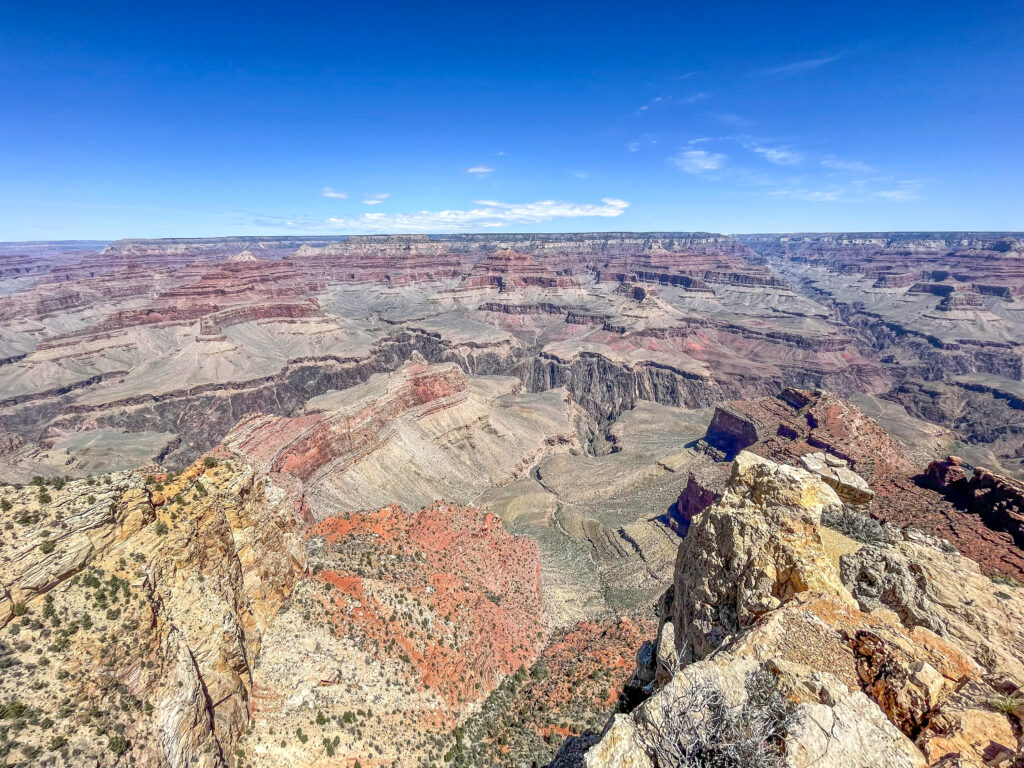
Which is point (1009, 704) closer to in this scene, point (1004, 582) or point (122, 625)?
point (1004, 582)

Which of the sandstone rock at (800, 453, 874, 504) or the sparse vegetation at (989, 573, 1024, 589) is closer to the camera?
the sparse vegetation at (989, 573, 1024, 589)

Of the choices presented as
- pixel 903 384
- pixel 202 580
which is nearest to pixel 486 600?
pixel 202 580

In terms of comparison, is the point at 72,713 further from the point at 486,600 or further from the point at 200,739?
the point at 486,600

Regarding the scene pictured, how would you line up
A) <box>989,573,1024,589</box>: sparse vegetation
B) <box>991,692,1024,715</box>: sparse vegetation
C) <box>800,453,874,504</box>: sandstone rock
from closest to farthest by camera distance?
<box>991,692,1024,715</box>: sparse vegetation
<box>989,573,1024,589</box>: sparse vegetation
<box>800,453,874,504</box>: sandstone rock

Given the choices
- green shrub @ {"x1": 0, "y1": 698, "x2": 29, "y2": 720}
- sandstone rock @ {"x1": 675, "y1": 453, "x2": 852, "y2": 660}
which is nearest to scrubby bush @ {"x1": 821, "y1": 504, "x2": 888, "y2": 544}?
sandstone rock @ {"x1": 675, "y1": 453, "x2": 852, "y2": 660}

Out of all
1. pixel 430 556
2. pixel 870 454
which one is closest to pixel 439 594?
pixel 430 556

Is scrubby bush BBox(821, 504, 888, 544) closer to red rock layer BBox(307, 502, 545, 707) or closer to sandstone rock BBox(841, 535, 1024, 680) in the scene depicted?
sandstone rock BBox(841, 535, 1024, 680)
